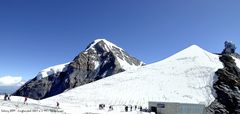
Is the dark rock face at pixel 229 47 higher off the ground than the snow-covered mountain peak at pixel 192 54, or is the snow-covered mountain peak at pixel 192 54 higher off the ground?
the dark rock face at pixel 229 47

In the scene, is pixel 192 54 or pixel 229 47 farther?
pixel 229 47

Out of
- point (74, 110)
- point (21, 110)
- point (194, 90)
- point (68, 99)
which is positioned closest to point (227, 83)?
point (194, 90)

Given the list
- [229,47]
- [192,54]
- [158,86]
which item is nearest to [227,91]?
[158,86]

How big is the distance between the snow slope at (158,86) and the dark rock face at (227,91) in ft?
8.72

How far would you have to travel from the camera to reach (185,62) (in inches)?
5999

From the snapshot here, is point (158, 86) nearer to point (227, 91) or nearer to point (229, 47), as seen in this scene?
point (227, 91)

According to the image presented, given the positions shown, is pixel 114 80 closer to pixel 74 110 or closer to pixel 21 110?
pixel 74 110

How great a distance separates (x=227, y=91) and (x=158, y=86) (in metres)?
25.6

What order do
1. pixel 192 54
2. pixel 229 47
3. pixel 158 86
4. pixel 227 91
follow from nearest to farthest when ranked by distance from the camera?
pixel 227 91 → pixel 158 86 → pixel 192 54 → pixel 229 47

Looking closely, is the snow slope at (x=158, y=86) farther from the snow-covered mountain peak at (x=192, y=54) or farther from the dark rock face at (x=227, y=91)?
the dark rock face at (x=227, y=91)

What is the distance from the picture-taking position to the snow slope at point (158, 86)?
113 metres

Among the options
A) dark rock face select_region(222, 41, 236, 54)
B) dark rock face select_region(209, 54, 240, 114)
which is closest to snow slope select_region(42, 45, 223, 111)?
dark rock face select_region(209, 54, 240, 114)

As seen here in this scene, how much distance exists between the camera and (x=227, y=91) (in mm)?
119000

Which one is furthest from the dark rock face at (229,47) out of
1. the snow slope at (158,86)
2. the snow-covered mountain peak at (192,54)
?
the snow slope at (158,86)
